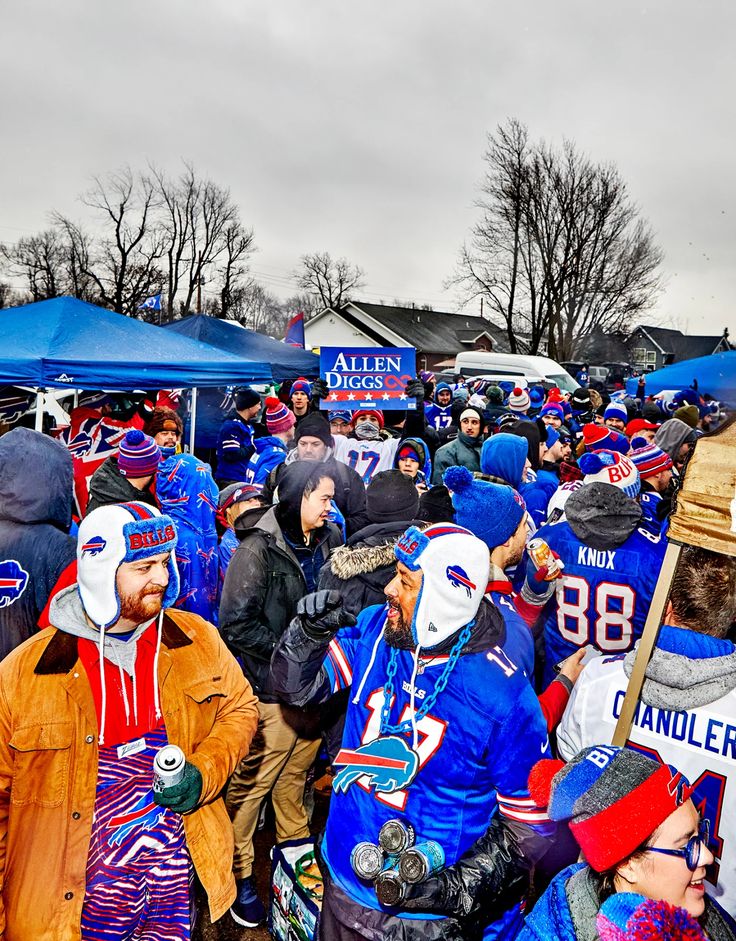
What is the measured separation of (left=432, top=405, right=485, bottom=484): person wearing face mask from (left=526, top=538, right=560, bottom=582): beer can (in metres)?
3.69

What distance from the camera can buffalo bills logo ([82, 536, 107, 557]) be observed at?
2277 mm

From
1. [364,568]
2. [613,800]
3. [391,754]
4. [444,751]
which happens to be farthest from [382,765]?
[364,568]

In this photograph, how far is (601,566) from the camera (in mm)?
3771

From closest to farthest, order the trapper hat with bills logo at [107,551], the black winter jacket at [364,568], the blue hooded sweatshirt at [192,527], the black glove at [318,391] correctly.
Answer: the trapper hat with bills logo at [107,551] → the black winter jacket at [364,568] → the blue hooded sweatshirt at [192,527] → the black glove at [318,391]

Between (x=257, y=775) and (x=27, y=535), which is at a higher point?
(x=27, y=535)

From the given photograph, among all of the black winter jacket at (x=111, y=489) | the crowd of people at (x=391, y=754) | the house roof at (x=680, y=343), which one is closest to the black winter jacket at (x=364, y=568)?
the crowd of people at (x=391, y=754)

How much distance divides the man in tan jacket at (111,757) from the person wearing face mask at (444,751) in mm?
478

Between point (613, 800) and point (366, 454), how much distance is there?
5.68 metres

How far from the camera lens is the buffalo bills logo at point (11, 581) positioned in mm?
3273

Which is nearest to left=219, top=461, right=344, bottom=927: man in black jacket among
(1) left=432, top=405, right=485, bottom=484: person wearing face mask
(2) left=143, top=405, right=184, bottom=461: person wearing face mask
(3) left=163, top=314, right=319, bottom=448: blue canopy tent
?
(2) left=143, top=405, right=184, bottom=461: person wearing face mask

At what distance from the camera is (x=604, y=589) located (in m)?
3.76

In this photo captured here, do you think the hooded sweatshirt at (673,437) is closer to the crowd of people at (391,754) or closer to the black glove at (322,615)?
the crowd of people at (391,754)

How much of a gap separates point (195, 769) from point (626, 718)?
1409mm

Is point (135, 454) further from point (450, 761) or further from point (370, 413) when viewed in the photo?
point (370, 413)
